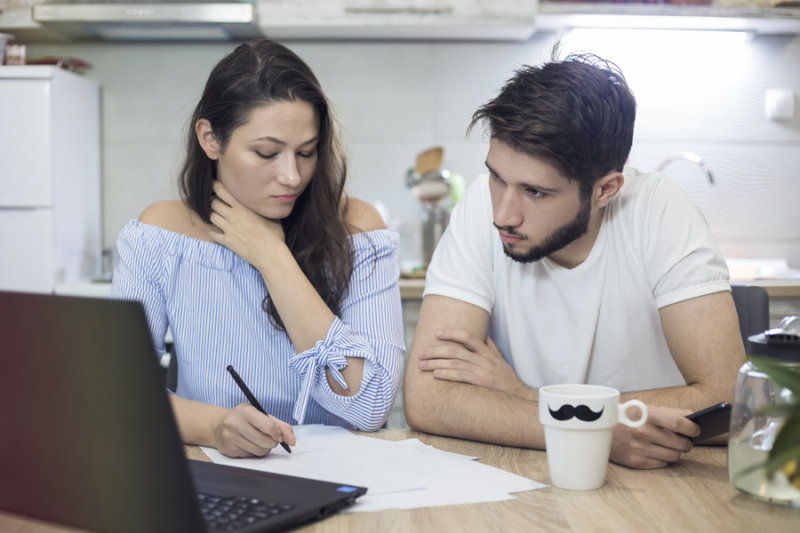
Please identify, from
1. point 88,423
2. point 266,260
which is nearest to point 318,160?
point 266,260

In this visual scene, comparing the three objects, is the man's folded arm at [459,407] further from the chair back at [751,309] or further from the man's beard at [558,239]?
the chair back at [751,309]

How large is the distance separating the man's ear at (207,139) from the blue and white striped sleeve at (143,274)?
0.61 ft

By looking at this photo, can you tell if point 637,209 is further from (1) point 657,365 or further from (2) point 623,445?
(2) point 623,445

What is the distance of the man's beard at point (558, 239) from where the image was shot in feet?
4.52

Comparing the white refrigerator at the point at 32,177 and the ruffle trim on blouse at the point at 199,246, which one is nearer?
the ruffle trim on blouse at the point at 199,246

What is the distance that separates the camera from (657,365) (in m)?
1.52

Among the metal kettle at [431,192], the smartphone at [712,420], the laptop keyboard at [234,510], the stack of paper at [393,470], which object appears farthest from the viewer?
the metal kettle at [431,192]

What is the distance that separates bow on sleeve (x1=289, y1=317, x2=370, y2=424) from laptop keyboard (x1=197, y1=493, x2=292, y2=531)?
0.48 m

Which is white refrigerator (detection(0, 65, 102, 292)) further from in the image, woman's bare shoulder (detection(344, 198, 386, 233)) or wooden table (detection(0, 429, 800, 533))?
wooden table (detection(0, 429, 800, 533))

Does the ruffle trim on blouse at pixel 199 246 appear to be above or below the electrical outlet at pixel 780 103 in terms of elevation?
below

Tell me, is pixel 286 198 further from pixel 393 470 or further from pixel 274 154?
pixel 393 470

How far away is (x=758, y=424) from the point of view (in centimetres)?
90

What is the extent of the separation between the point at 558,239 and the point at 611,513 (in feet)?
2.01

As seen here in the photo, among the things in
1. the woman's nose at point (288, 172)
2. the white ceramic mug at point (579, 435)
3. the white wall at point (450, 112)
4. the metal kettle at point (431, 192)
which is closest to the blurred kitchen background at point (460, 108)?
the white wall at point (450, 112)
